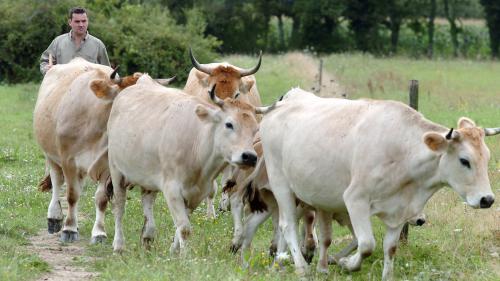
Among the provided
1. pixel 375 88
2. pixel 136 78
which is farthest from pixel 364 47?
pixel 136 78

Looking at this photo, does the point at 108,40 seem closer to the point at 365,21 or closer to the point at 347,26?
the point at 365,21

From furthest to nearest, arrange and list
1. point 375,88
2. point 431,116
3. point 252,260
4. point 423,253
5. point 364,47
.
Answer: point 364,47 → point 375,88 → point 431,116 → point 423,253 → point 252,260

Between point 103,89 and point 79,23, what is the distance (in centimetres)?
283

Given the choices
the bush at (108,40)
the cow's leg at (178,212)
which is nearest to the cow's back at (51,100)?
the cow's leg at (178,212)

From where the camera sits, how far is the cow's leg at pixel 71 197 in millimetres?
12125

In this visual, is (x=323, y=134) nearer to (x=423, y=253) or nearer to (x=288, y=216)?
(x=288, y=216)

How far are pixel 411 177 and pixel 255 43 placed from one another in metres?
61.8

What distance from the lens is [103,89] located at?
1202 cm

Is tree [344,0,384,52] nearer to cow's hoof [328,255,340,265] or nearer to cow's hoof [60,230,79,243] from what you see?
cow's hoof [60,230,79,243]

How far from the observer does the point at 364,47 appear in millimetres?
68000

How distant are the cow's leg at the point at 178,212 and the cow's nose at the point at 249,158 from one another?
32.3 inches

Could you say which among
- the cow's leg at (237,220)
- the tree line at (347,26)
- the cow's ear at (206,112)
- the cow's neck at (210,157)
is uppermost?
the cow's ear at (206,112)

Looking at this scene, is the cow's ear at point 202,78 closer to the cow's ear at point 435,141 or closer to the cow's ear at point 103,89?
the cow's ear at point 103,89

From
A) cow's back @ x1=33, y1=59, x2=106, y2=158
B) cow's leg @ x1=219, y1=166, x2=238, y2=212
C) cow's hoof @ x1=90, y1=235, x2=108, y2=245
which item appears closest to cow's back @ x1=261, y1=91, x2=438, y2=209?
cow's leg @ x1=219, y1=166, x2=238, y2=212
